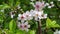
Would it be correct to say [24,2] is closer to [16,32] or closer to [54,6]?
[54,6]

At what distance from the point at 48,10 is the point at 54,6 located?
4.3 inches

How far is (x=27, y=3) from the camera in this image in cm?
162

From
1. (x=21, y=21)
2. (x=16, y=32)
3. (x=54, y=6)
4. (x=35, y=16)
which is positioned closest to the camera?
(x=16, y=32)

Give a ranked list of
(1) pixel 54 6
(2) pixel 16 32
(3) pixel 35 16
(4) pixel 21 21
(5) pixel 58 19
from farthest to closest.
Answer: (1) pixel 54 6, (5) pixel 58 19, (4) pixel 21 21, (3) pixel 35 16, (2) pixel 16 32

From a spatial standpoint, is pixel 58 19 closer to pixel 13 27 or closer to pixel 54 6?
pixel 54 6

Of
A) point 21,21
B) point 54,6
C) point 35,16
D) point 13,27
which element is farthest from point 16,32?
point 54,6

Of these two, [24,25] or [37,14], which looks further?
[24,25]

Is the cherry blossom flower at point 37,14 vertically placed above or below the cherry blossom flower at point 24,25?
above

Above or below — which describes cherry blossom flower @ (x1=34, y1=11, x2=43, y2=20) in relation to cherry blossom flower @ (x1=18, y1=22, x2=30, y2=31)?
above

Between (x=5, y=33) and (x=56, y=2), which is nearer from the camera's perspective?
(x=5, y=33)

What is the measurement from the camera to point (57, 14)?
1638 millimetres

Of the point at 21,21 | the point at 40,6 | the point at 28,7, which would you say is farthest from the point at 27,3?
the point at 40,6

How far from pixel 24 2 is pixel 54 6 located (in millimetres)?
254

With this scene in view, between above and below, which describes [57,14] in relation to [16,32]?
below
